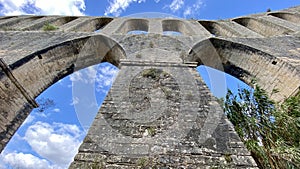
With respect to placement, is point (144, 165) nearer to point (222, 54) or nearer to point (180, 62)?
point (180, 62)

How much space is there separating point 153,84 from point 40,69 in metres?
3.73

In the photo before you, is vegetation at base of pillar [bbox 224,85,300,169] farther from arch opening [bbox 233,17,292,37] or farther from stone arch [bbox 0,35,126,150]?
arch opening [bbox 233,17,292,37]

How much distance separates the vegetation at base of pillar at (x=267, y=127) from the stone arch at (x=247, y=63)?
847 millimetres

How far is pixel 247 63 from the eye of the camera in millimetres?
7594

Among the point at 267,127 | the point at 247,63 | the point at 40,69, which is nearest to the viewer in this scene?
the point at 267,127

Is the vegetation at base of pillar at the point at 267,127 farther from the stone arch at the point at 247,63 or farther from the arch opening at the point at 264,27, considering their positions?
the arch opening at the point at 264,27

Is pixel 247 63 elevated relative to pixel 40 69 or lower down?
elevated

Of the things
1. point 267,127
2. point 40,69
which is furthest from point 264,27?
point 40,69

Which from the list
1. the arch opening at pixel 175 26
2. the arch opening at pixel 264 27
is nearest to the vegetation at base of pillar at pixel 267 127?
the arch opening at pixel 264 27

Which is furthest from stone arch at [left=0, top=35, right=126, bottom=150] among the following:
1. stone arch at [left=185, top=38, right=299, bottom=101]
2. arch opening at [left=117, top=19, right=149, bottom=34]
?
arch opening at [left=117, top=19, right=149, bottom=34]

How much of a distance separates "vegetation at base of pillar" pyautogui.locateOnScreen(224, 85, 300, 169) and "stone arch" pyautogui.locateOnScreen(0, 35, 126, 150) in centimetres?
381

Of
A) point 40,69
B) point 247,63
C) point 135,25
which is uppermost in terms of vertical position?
point 135,25

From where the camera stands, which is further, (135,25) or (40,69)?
(135,25)

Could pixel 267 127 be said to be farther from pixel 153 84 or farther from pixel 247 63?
pixel 247 63
